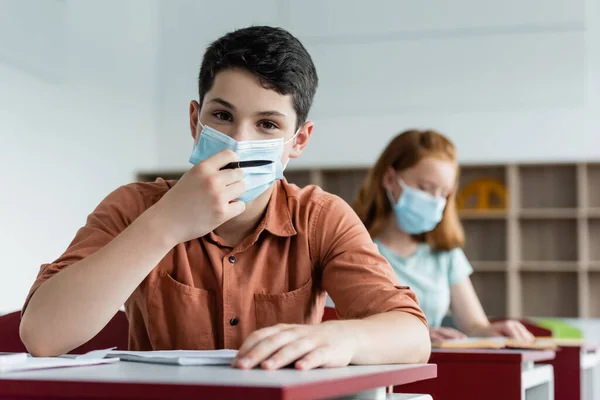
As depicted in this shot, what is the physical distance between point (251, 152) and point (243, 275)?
244 mm

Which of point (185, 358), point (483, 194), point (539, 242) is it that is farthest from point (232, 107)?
point (539, 242)

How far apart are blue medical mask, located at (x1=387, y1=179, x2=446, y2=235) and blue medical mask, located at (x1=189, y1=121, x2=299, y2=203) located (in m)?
1.55

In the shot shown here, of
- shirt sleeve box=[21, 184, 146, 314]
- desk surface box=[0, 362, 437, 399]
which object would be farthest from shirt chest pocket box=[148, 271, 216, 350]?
desk surface box=[0, 362, 437, 399]

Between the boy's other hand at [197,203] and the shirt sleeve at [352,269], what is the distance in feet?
1.01

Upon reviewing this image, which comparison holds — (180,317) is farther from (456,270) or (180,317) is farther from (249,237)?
(456,270)

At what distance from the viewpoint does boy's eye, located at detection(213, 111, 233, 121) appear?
1572mm

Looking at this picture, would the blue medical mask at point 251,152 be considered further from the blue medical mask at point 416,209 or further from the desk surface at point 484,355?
the blue medical mask at point 416,209

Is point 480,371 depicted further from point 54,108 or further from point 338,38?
point 338,38

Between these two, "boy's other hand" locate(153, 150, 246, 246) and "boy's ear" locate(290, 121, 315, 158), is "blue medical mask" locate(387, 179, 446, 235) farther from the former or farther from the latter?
"boy's other hand" locate(153, 150, 246, 246)

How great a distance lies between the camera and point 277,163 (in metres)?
1.60

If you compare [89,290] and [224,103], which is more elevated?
[224,103]

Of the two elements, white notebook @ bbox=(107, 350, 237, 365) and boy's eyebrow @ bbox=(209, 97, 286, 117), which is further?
boy's eyebrow @ bbox=(209, 97, 286, 117)

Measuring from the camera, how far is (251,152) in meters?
1.56

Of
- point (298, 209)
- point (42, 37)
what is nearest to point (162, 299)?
point (298, 209)
